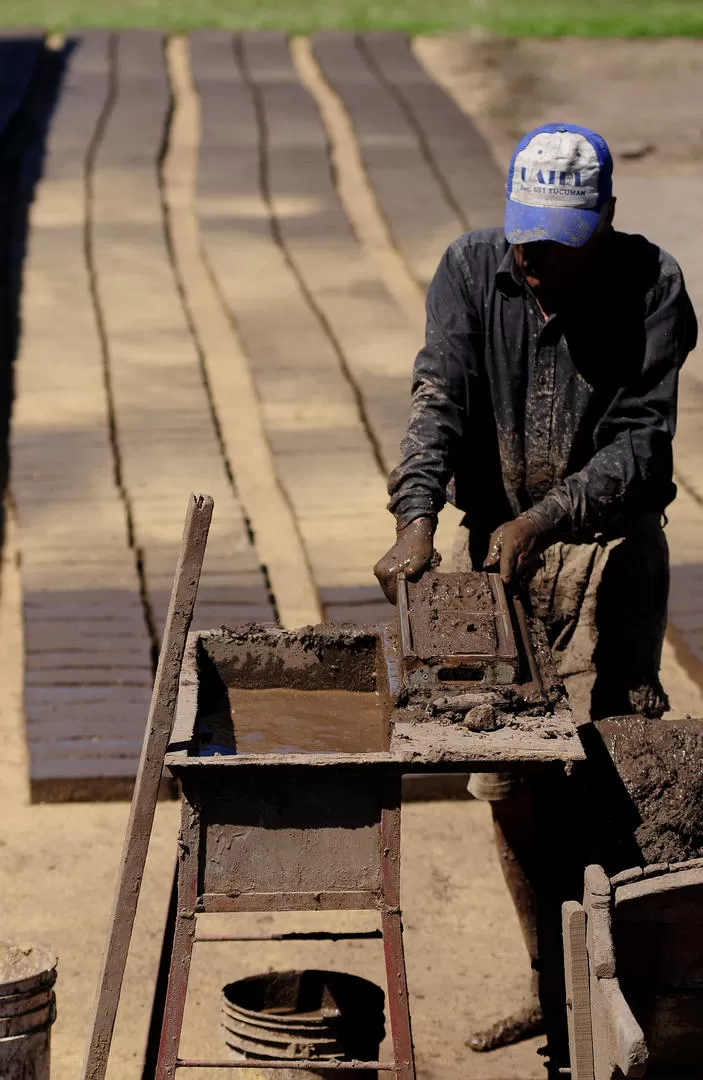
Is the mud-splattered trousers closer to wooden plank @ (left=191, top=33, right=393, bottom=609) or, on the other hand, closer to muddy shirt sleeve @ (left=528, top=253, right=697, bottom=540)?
muddy shirt sleeve @ (left=528, top=253, right=697, bottom=540)

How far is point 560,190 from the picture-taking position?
3820mm

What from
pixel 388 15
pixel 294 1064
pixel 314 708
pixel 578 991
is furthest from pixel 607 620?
pixel 388 15

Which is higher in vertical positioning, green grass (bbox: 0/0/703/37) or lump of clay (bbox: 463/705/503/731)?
green grass (bbox: 0/0/703/37)

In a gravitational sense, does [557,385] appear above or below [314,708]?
above

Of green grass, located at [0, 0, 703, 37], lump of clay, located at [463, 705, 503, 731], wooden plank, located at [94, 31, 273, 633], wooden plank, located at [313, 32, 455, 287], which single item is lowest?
lump of clay, located at [463, 705, 503, 731]

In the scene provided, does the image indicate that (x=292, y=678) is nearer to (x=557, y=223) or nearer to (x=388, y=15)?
(x=557, y=223)

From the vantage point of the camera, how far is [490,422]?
4332 mm

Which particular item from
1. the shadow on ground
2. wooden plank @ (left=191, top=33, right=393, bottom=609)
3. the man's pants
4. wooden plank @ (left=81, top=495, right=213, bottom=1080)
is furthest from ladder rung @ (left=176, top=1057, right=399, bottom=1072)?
the shadow on ground

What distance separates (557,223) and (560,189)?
0.26 feet

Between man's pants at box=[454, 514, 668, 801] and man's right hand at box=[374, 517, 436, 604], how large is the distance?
1.80 ft

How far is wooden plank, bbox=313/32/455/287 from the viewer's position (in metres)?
12.0

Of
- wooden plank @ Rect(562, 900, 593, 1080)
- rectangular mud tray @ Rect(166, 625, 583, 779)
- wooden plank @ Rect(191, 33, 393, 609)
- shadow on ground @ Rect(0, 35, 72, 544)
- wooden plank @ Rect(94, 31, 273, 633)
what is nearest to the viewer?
wooden plank @ Rect(562, 900, 593, 1080)

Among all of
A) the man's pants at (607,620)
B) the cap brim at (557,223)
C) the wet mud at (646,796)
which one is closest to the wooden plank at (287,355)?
the man's pants at (607,620)

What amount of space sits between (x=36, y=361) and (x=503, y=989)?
19.9ft
